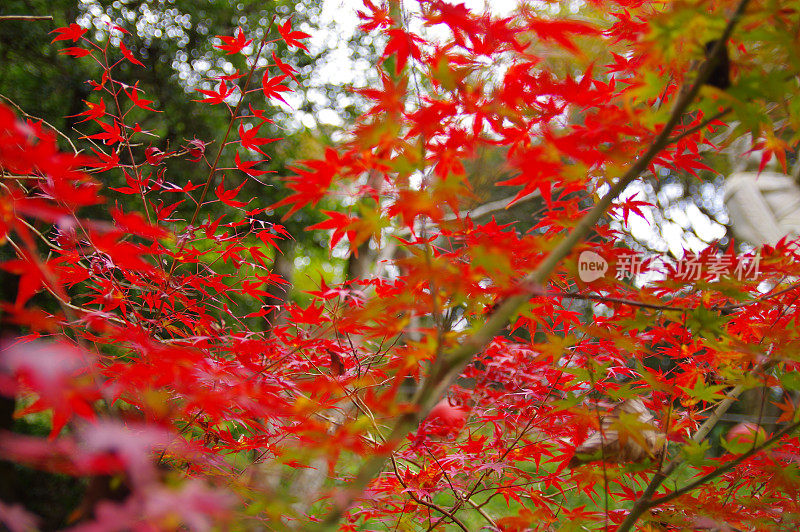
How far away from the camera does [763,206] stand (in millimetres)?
2643

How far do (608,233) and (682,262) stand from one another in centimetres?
19

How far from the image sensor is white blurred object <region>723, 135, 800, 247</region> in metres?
2.60

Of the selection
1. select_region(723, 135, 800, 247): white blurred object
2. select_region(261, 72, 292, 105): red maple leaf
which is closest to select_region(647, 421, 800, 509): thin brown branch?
select_region(261, 72, 292, 105): red maple leaf

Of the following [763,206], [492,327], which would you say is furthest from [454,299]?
[763,206]

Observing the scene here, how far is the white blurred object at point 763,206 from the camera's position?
2602mm

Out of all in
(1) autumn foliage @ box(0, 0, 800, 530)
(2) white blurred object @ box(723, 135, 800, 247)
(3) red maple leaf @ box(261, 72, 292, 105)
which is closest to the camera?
(1) autumn foliage @ box(0, 0, 800, 530)

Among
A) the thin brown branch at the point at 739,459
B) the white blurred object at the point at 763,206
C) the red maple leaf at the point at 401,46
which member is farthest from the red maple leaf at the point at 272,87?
the white blurred object at the point at 763,206

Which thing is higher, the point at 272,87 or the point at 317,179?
the point at 272,87

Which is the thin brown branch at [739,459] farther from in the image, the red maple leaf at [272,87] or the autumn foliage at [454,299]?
the red maple leaf at [272,87]

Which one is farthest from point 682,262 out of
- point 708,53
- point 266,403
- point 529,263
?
point 266,403

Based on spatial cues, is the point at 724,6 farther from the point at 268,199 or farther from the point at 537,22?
the point at 268,199

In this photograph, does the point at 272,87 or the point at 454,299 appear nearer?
the point at 454,299

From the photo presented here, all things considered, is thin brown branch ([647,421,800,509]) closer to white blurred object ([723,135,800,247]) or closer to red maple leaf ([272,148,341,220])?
red maple leaf ([272,148,341,220])

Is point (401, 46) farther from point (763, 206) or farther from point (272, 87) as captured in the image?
point (763, 206)
